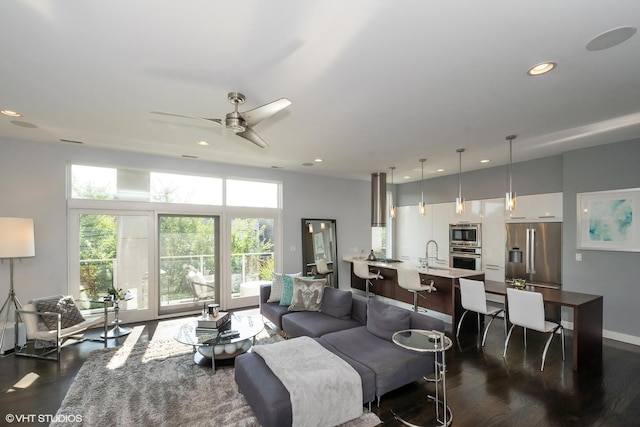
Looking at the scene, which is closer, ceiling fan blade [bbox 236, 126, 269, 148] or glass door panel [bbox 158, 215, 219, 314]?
ceiling fan blade [bbox 236, 126, 269, 148]

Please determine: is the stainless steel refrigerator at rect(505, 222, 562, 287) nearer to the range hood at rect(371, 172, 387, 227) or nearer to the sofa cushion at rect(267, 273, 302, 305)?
the range hood at rect(371, 172, 387, 227)

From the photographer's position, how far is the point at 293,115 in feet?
10.9

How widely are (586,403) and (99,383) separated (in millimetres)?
4707

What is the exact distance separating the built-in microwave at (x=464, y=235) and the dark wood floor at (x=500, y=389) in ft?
8.35

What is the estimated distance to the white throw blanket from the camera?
2.18m

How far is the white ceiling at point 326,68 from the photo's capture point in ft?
5.69

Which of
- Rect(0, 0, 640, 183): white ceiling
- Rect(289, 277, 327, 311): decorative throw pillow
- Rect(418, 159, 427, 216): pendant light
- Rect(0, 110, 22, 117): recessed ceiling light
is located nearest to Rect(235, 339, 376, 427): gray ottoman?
Rect(289, 277, 327, 311): decorative throw pillow

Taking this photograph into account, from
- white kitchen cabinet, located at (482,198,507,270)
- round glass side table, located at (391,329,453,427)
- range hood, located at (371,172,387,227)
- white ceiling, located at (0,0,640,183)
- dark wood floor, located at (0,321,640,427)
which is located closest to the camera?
white ceiling, located at (0,0,640,183)

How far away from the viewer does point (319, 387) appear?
2.27 m

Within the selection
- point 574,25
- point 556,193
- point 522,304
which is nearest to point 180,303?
point 522,304

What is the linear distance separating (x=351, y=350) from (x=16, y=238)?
4.41 meters

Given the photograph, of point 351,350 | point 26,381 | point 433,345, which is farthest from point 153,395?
point 433,345

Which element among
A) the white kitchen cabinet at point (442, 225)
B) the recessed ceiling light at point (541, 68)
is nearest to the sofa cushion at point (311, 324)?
the recessed ceiling light at point (541, 68)

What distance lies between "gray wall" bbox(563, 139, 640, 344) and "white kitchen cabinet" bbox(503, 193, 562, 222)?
162 millimetres
